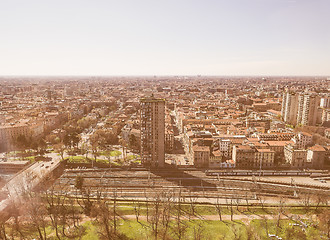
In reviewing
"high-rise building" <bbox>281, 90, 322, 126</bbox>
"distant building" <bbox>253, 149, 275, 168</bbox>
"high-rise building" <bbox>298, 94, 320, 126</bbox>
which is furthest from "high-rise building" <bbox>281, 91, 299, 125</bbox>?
"distant building" <bbox>253, 149, 275, 168</bbox>

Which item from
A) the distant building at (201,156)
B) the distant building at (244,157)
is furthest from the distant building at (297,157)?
the distant building at (201,156)

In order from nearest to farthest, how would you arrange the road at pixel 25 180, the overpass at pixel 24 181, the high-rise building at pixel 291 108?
the overpass at pixel 24 181 → the road at pixel 25 180 → the high-rise building at pixel 291 108

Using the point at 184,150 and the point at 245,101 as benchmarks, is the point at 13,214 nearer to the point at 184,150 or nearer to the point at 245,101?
the point at 184,150

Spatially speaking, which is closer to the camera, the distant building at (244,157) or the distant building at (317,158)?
the distant building at (244,157)

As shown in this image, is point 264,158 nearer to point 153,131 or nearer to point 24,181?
point 153,131

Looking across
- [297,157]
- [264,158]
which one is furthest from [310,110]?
[264,158]

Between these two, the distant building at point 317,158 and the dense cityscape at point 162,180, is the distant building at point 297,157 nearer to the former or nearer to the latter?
the dense cityscape at point 162,180

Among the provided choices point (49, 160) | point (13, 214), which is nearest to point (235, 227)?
point (13, 214)

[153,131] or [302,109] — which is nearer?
[153,131]

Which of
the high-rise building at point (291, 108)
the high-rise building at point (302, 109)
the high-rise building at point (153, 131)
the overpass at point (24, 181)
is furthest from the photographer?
the high-rise building at point (291, 108)
